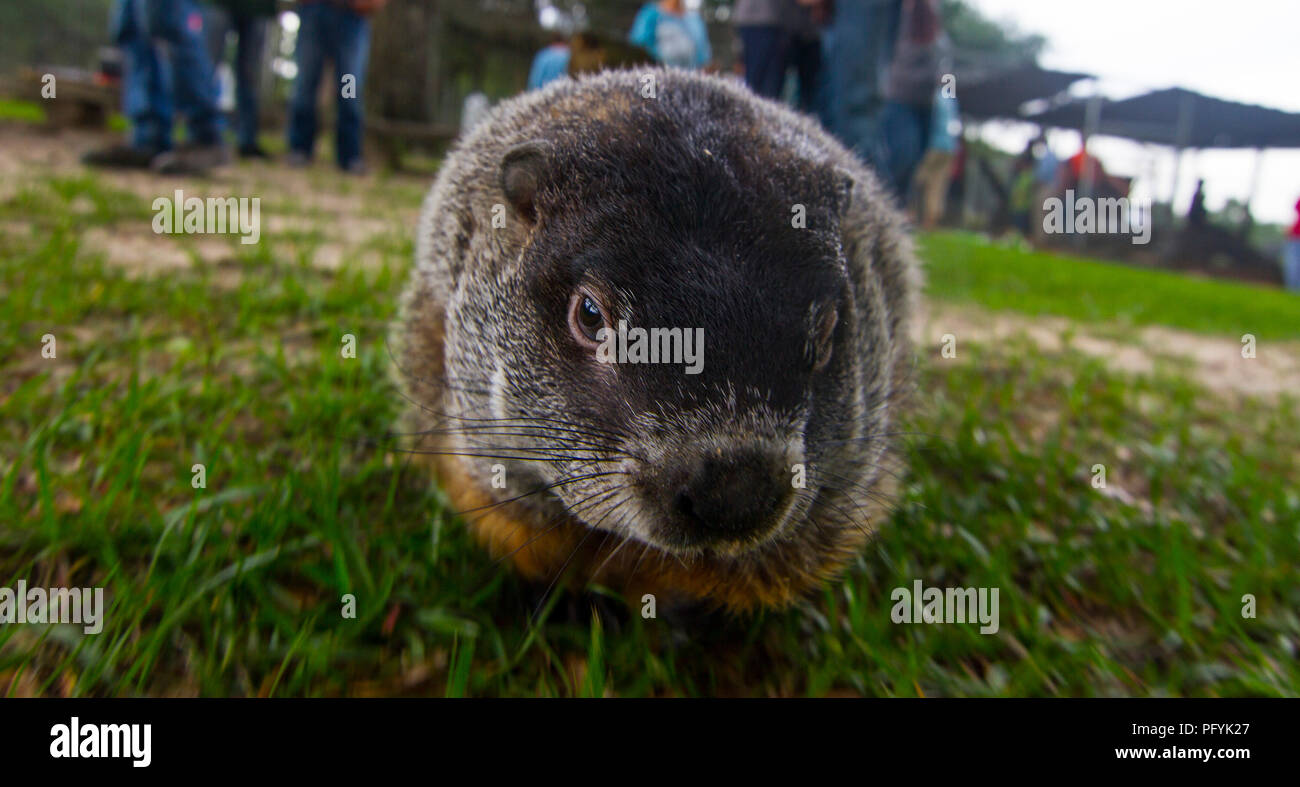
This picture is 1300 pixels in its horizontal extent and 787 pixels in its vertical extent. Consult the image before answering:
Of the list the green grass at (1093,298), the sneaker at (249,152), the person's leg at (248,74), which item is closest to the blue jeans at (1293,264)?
the green grass at (1093,298)

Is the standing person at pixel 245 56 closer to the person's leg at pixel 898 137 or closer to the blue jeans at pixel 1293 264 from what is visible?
the person's leg at pixel 898 137

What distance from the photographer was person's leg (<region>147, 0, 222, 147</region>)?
269 inches

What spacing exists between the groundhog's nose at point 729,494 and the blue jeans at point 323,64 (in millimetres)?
8497

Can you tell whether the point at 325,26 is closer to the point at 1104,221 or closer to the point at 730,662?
the point at 1104,221

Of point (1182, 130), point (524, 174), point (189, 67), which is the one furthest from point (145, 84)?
point (1182, 130)

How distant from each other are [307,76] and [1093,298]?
35.4 feet

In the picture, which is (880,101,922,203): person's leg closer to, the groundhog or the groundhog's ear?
the groundhog

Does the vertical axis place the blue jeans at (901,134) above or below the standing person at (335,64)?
below

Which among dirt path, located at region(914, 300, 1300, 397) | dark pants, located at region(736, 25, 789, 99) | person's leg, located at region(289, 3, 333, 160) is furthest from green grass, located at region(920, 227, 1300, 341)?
person's leg, located at region(289, 3, 333, 160)

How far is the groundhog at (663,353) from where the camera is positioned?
149 cm

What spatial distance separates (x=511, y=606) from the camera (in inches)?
75.1
